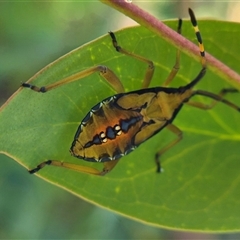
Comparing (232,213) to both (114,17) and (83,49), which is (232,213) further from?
(114,17)

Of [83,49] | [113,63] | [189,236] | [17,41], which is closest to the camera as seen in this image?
[83,49]

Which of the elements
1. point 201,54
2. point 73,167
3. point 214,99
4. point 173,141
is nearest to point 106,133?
point 73,167

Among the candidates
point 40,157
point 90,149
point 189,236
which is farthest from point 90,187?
point 189,236

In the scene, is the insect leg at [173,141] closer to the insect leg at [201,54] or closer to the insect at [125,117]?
the insect at [125,117]

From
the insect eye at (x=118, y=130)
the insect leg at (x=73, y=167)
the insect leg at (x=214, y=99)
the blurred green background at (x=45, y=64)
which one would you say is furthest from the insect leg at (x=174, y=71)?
the blurred green background at (x=45, y=64)

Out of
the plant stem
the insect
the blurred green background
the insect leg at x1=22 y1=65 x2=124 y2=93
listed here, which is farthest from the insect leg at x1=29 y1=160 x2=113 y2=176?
the blurred green background

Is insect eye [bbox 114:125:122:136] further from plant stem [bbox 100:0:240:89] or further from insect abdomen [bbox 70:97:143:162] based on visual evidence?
plant stem [bbox 100:0:240:89]
